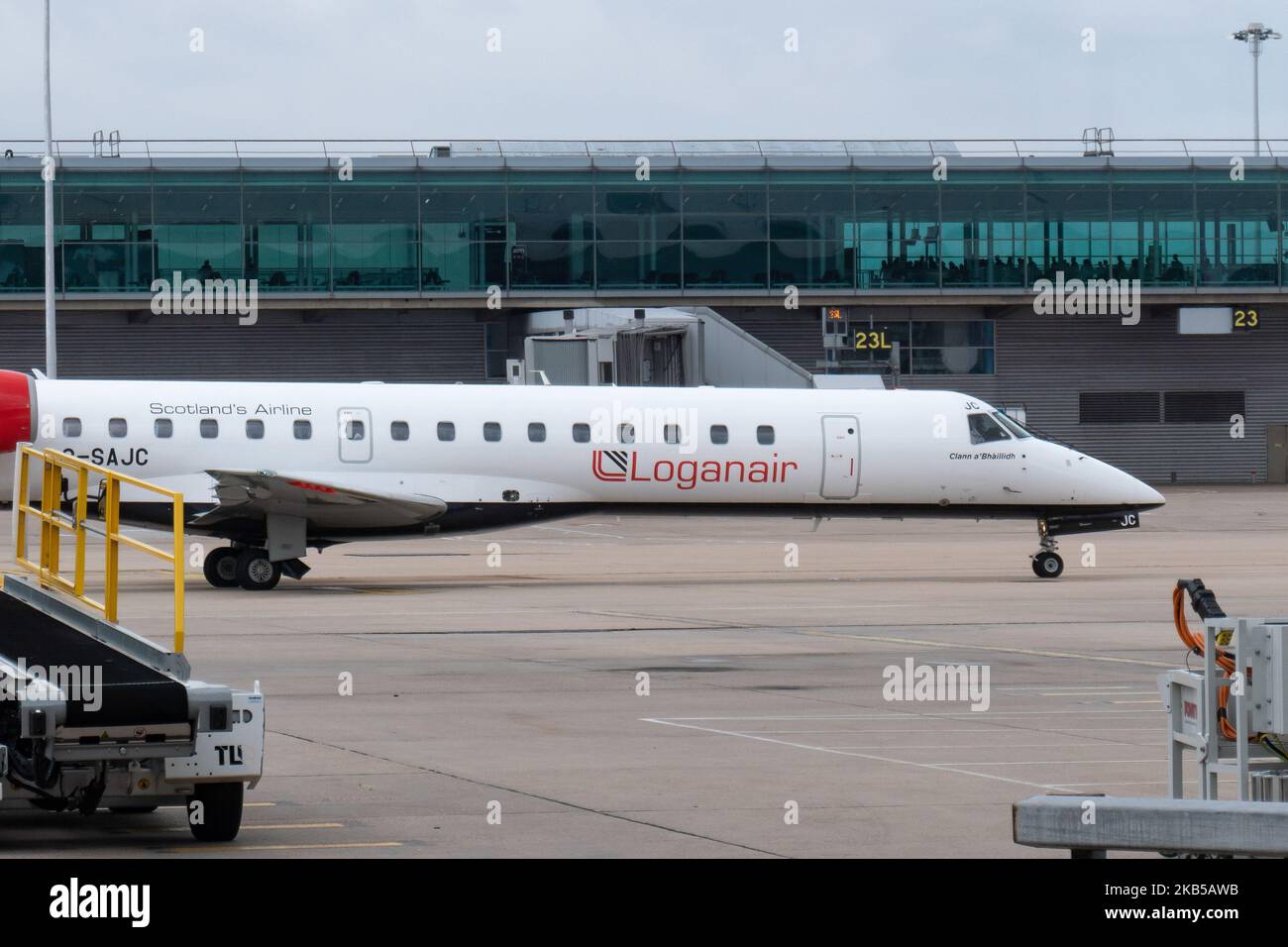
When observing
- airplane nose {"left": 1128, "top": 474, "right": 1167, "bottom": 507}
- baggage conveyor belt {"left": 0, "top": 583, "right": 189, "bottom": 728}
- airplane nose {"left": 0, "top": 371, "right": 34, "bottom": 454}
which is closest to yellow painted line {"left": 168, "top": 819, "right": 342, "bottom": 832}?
baggage conveyor belt {"left": 0, "top": 583, "right": 189, "bottom": 728}

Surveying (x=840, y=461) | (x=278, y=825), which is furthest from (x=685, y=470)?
(x=278, y=825)

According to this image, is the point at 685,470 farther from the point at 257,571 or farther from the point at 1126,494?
the point at 1126,494

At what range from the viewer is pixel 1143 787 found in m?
11.6

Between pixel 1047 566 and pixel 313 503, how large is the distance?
12526 millimetres

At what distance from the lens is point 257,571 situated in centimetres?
2802

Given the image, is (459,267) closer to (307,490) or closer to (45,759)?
(307,490)

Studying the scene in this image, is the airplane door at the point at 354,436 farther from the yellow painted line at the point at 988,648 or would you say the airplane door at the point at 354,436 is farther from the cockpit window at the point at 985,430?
the cockpit window at the point at 985,430

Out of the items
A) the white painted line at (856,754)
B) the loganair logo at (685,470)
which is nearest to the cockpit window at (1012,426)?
the loganair logo at (685,470)

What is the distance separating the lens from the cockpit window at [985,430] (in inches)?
1216

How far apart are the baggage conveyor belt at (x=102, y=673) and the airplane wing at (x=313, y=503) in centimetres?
1606

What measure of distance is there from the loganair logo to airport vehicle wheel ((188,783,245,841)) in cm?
1972

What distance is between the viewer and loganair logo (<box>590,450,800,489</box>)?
29438mm

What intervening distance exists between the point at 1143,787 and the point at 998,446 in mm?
19572
